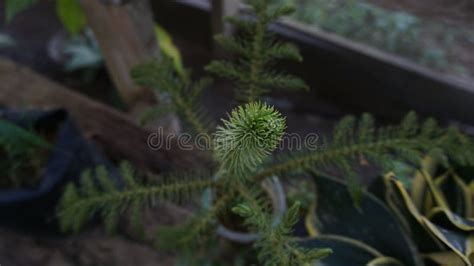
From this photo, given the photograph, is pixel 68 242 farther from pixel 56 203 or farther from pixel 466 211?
pixel 466 211

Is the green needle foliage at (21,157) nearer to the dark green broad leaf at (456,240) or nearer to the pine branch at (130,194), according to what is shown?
the pine branch at (130,194)

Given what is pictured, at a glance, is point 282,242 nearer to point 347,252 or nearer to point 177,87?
point 347,252

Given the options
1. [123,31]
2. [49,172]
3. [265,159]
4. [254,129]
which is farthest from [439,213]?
[49,172]

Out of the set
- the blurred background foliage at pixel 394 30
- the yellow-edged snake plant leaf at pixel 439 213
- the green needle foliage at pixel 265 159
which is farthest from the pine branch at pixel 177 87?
the blurred background foliage at pixel 394 30

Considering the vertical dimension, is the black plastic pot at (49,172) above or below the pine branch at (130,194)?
below

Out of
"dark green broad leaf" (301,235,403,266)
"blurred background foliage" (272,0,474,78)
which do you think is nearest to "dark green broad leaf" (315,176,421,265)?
"dark green broad leaf" (301,235,403,266)

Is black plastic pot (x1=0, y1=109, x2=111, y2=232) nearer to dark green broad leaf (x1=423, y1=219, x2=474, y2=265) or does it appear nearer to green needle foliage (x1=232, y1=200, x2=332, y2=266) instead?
green needle foliage (x1=232, y1=200, x2=332, y2=266)
